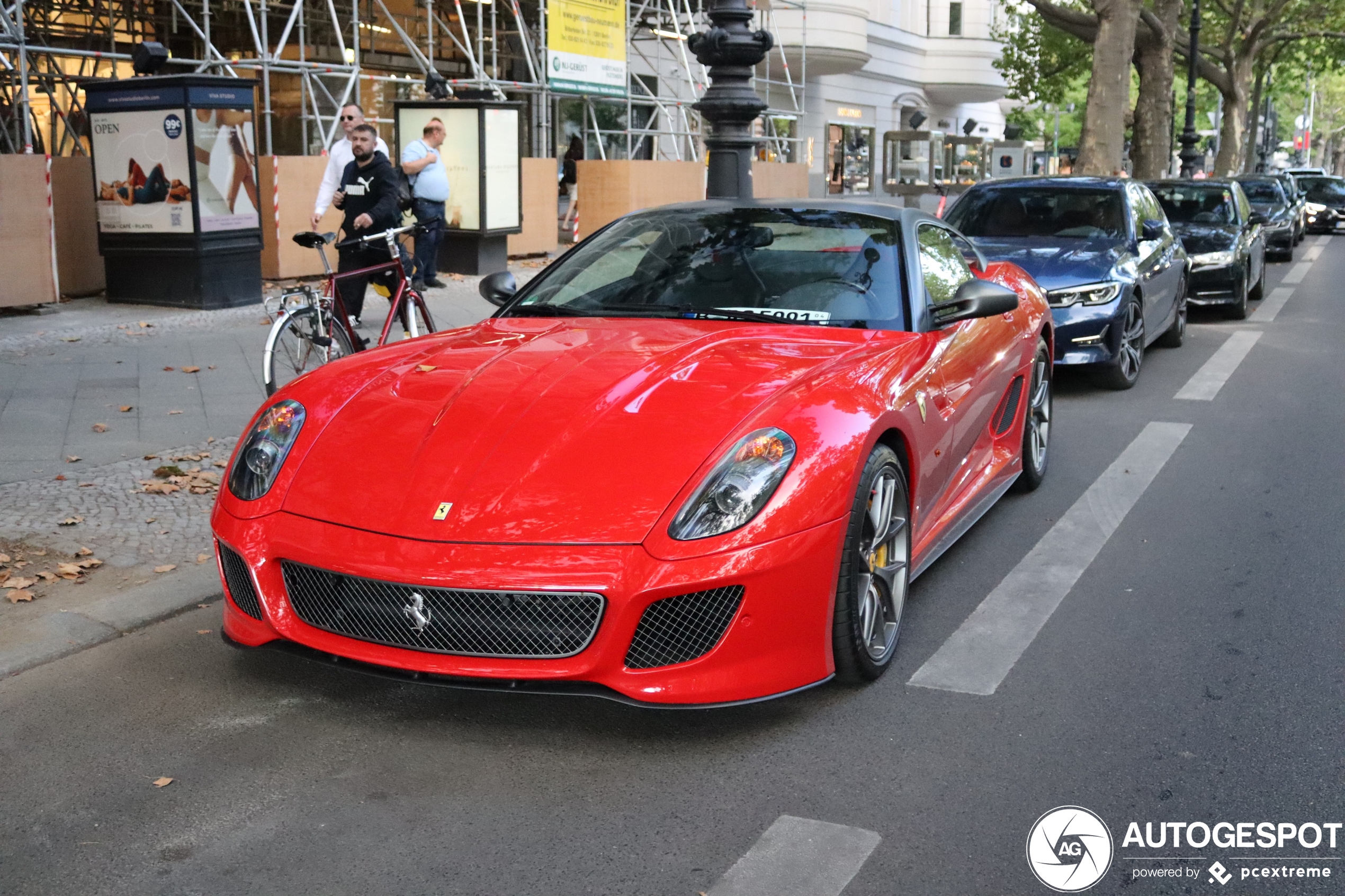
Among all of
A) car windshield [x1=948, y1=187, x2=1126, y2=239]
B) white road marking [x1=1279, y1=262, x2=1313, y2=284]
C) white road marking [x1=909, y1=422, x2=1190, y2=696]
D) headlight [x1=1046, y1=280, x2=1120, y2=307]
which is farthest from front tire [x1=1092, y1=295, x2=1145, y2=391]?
white road marking [x1=1279, y1=262, x2=1313, y2=284]

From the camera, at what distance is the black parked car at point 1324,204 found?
36469 mm

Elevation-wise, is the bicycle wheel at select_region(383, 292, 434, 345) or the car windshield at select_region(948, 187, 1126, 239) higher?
the car windshield at select_region(948, 187, 1126, 239)

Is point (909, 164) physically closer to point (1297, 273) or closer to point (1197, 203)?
point (1297, 273)

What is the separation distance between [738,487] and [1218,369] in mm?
8360

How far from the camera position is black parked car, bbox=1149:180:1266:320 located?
14336 millimetres

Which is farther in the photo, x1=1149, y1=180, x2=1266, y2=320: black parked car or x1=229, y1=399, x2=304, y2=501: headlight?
x1=1149, y1=180, x2=1266, y2=320: black parked car

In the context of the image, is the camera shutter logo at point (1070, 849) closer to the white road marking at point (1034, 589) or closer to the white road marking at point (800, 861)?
the white road marking at point (800, 861)

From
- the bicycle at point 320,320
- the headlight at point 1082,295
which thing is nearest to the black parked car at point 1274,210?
the headlight at point 1082,295

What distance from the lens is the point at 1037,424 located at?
6762 mm

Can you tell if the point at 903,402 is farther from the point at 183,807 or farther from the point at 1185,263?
the point at 1185,263

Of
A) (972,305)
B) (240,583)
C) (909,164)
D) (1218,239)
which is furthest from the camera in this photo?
(909,164)

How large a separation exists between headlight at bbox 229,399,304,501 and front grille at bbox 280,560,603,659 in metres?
0.55

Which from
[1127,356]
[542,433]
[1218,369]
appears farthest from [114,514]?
[1218,369]

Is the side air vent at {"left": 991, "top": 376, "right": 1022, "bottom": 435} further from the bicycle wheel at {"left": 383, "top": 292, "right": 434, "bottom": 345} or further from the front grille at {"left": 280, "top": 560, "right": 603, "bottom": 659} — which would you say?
the bicycle wheel at {"left": 383, "top": 292, "right": 434, "bottom": 345}
